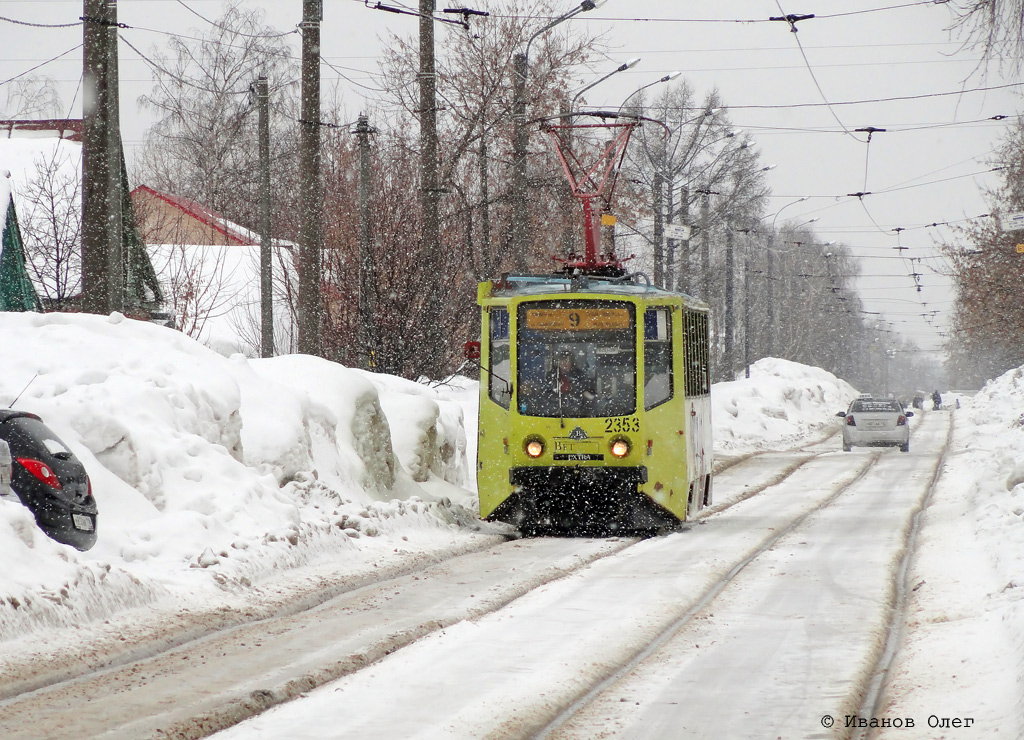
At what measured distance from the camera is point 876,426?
3919cm

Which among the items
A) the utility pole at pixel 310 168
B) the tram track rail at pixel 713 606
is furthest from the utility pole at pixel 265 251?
the tram track rail at pixel 713 606

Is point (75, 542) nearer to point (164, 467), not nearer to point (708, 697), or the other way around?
point (164, 467)

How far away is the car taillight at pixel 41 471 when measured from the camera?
9.33 meters

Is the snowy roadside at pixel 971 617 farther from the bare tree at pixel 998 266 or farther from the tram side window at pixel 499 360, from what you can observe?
the bare tree at pixel 998 266

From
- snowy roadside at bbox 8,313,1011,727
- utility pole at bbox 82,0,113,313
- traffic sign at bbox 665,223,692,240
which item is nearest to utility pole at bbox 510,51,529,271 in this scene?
snowy roadside at bbox 8,313,1011,727

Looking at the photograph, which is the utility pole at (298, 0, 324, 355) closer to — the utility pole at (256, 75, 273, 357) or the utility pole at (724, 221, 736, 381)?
the utility pole at (256, 75, 273, 357)

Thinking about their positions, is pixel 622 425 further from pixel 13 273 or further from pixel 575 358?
pixel 13 273

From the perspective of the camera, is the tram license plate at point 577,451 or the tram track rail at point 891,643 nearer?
the tram track rail at point 891,643

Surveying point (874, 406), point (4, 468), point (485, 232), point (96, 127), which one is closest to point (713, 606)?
point (4, 468)

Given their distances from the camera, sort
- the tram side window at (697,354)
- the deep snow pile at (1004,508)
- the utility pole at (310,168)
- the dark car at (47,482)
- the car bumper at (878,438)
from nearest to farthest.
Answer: the dark car at (47,482)
the deep snow pile at (1004,508)
the tram side window at (697,354)
the utility pole at (310,168)
the car bumper at (878,438)

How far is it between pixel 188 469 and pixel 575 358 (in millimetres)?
5154

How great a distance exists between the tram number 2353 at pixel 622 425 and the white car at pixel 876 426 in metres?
25.1

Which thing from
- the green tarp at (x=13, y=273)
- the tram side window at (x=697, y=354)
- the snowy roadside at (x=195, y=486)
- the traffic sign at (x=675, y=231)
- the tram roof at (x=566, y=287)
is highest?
the traffic sign at (x=675, y=231)

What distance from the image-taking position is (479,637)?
8.33m
